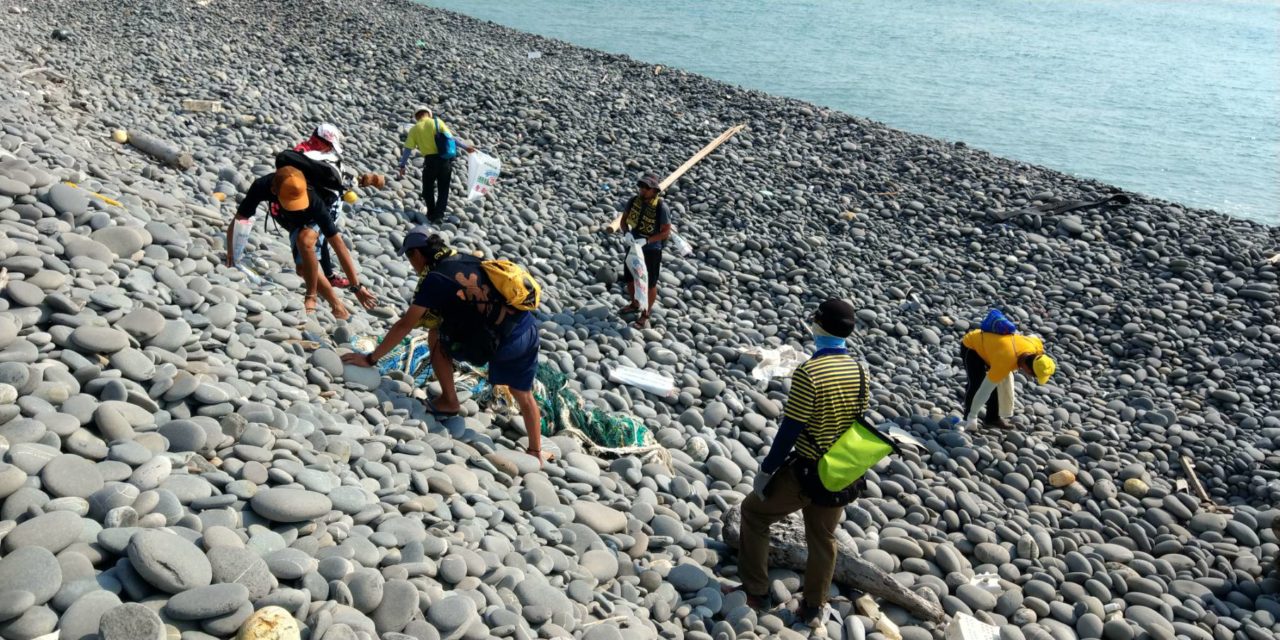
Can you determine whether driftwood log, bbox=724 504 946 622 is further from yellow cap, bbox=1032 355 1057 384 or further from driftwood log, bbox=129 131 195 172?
driftwood log, bbox=129 131 195 172

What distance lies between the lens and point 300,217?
6516 millimetres

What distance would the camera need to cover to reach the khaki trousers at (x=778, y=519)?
476 cm

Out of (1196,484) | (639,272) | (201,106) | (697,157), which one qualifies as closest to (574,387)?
(639,272)

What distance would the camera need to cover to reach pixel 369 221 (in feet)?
33.2

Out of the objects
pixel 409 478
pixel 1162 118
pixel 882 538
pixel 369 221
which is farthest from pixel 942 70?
pixel 409 478

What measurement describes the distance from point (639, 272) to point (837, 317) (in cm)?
445

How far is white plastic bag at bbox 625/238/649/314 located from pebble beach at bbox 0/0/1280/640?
0.49 metres

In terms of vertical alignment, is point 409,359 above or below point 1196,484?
above

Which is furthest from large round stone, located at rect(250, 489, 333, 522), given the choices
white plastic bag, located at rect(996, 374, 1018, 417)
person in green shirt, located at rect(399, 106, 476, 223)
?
person in green shirt, located at rect(399, 106, 476, 223)

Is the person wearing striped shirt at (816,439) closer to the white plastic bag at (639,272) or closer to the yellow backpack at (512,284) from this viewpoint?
the yellow backpack at (512,284)

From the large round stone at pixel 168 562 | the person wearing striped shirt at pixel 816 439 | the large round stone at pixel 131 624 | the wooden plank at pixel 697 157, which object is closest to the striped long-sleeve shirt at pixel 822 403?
the person wearing striped shirt at pixel 816 439

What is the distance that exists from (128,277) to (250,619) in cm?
340

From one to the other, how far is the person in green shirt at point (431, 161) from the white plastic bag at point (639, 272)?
2857 millimetres

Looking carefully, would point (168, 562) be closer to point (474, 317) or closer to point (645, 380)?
point (474, 317)
